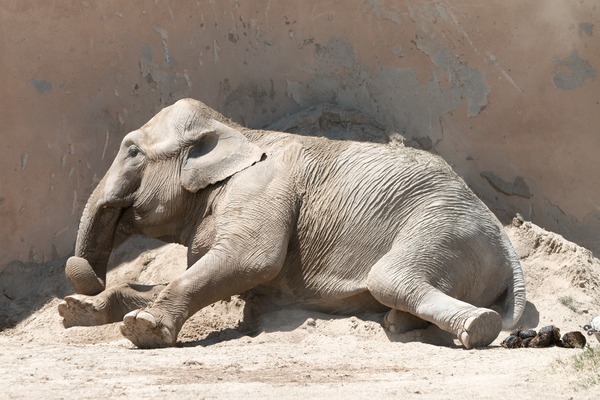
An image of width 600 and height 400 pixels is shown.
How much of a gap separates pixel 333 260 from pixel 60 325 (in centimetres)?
224

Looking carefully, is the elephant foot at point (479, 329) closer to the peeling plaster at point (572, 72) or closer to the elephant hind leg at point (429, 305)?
the elephant hind leg at point (429, 305)

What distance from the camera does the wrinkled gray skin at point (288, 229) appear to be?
9531mm

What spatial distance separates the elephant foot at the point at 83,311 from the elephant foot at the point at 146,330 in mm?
1012

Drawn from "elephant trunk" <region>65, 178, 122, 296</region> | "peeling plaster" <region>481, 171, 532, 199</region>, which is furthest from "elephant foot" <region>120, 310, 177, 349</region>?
"peeling plaster" <region>481, 171, 532, 199</region>

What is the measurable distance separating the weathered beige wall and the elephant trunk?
157 cm

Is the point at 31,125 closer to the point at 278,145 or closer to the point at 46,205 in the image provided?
the point at 46,205

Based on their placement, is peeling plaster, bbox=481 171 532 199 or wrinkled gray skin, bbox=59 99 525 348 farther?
peeling plaster, bbox=481 171 532 199

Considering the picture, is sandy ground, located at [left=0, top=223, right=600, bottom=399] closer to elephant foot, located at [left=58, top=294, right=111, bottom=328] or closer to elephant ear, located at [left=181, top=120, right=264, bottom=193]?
elephant foot, located at [left=58, top=294, right=111, bottom=328]

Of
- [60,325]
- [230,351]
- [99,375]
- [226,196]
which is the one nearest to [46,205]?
[60,325]

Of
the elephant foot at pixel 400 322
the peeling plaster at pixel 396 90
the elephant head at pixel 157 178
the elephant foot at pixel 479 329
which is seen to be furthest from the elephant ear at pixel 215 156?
the elephant foot at pixel 479 329

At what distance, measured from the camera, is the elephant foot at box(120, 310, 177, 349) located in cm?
915

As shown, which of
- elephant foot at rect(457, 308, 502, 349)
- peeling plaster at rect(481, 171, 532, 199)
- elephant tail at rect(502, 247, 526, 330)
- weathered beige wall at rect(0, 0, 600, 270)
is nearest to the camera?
elephant foot at rect(457, 308, 502, 349)

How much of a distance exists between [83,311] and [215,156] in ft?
4.73

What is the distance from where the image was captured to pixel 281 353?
8.74m
